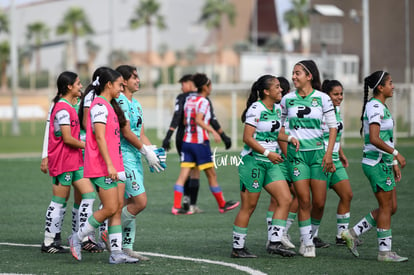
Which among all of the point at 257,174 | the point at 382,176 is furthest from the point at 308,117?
the point at 382,176

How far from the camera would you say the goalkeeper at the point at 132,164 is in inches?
336

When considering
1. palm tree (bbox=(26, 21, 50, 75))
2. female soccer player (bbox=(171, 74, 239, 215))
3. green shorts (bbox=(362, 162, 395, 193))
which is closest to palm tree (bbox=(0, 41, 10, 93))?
palm tree (bbox=(26, 21, 50, 75))

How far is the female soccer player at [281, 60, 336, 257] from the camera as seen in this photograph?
8.70m

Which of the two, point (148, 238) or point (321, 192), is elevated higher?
point (321, 192)

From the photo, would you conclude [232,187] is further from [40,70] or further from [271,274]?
[40,70]

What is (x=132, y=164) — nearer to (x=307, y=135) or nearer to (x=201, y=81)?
(x=307, y=135)

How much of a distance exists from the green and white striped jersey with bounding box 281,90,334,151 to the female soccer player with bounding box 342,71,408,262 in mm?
476

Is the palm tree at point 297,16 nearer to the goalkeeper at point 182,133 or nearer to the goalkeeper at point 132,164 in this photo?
the goalkeeper at point 182,133

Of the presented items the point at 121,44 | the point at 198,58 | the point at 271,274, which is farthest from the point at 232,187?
the point at 121,44

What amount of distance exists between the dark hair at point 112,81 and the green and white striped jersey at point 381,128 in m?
2.57

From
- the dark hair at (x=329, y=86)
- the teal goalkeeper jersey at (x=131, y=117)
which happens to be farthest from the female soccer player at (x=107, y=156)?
the dark hair at (x=329, y=86)

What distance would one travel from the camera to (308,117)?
8.70m

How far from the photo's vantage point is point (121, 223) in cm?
865

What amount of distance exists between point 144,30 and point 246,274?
95284 mm
